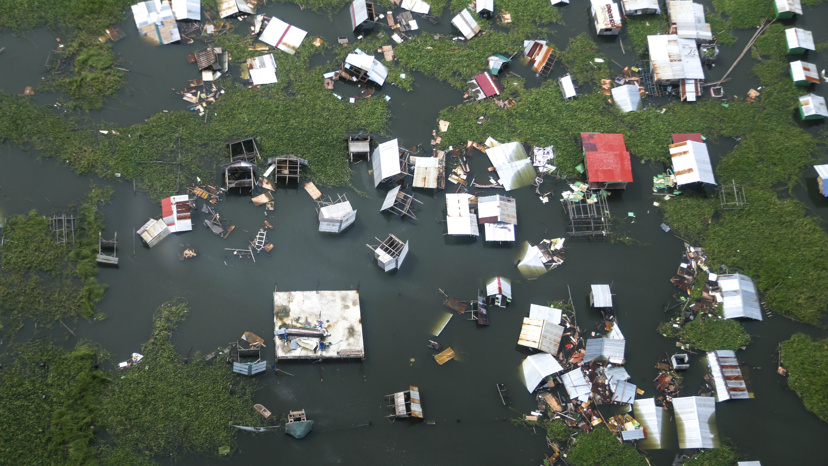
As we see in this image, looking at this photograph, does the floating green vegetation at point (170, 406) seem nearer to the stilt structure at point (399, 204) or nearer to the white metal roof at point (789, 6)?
the stilt structure at point (399, 204)

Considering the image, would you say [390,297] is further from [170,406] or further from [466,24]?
[466,24]

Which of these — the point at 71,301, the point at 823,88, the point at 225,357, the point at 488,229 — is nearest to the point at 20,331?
the point at 71,301

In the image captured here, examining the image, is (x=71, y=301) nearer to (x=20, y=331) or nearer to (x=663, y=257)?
(x=20, y=331)

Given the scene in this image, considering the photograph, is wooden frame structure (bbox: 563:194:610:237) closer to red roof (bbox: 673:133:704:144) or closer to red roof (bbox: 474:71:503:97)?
red roof (bbox: 673:133:704:144)

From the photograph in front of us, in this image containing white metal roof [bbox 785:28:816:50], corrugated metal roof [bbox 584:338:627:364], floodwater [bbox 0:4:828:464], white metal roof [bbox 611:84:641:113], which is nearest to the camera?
floodwater [bbox 0:4:828:464]

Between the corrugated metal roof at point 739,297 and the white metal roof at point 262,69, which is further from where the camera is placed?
the white metal roof at point 262,69

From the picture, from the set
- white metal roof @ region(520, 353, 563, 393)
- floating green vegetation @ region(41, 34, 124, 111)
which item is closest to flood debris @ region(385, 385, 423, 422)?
white metal roof @ region(520, 353, 563, 393)

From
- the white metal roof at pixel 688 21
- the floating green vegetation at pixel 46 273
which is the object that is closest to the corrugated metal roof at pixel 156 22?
the floating green vegetation at pixel 46 273
